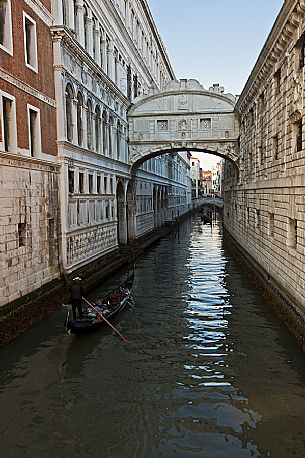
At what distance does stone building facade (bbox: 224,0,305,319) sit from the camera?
1042cm

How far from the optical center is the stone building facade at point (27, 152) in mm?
10172

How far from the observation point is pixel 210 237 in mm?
34875

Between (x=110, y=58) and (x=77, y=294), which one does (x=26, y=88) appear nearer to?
(x=77, y=294)

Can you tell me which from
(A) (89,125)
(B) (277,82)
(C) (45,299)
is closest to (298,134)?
(B) (277,82)

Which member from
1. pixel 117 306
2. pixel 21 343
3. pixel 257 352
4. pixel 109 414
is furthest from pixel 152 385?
pixel 117 306

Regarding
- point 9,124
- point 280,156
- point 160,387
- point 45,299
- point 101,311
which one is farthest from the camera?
point 280,156

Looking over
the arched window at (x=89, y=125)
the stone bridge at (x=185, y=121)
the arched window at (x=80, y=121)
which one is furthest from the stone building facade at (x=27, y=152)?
the stone bridge at (x=185, y=121)

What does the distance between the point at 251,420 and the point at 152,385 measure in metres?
1.99

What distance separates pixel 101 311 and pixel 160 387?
13.0 ft

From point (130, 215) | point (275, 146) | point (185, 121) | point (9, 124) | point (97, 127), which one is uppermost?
point (185, 121)

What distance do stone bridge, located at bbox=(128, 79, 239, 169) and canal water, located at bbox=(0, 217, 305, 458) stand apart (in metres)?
12.3

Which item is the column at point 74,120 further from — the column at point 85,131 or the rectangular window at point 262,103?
the rectangular window at point 262,103

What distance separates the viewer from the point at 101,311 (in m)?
11.6

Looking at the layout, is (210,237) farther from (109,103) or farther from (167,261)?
(109,103)
